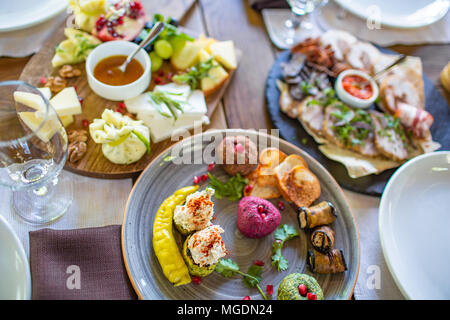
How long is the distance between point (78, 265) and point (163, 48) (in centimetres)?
123

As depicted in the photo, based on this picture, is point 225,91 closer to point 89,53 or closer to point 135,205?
point 89,53

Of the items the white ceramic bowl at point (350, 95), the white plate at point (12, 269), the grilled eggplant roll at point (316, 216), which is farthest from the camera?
the white ceramic bowl at point (350, 95)

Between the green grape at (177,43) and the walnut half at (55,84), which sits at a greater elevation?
the green grape at (177,43)

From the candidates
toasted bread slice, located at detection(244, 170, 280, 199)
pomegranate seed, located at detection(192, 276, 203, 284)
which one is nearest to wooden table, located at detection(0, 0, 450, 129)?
toasted bread slice, located at detection(244, 170, 280, 199)

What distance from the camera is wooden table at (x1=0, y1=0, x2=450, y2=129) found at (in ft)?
6.78

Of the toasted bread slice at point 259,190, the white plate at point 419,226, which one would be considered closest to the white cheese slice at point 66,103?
the toasted bread slice at point 259,190

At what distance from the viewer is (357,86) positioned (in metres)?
2.16

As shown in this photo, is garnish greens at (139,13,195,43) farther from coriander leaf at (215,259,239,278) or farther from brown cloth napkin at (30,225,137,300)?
coriander leaf at (215,259,239,278)

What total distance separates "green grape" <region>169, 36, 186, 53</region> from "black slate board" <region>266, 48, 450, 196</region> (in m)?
0.54

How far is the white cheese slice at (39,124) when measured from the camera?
4.20 ft

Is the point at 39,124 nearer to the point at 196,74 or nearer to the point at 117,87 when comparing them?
the point at 117,87

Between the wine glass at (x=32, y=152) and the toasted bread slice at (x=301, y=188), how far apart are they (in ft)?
3.20

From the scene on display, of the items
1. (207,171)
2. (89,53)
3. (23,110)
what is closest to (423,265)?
(207,171)

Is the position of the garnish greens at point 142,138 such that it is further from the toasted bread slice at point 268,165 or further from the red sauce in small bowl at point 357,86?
the red sauce in small bowl at point 357,86
